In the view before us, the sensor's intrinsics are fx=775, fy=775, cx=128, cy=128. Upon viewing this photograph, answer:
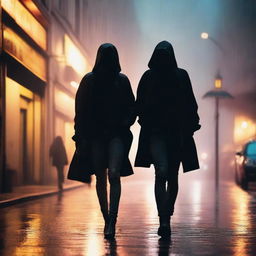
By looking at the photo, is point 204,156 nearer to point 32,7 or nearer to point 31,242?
point 32,7

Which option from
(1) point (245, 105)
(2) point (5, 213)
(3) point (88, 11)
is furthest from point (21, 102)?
(1) point (245, 105)

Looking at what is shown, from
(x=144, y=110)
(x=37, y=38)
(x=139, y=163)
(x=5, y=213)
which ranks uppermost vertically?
(x=37, y=38)

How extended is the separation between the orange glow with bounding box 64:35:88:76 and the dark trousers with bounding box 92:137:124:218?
71.6 feet

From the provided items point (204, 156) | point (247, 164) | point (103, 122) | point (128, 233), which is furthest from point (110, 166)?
point (204, 156)

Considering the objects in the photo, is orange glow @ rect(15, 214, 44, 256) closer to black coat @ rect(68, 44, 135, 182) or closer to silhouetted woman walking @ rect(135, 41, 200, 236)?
black coat @ rect(68, 44, 135, 182)

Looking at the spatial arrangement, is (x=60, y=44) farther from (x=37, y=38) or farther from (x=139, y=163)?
(x=139, y=163)

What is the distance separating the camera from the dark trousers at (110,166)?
743 cm

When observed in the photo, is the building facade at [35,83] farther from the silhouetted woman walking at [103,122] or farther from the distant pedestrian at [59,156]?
the silhouetted woman walking at [103,122]

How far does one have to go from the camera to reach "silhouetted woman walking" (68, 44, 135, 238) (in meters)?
7.56

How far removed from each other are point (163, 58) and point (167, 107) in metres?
0.48

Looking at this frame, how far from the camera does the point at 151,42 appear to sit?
6197 centimetres

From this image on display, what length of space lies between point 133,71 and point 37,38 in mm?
39190

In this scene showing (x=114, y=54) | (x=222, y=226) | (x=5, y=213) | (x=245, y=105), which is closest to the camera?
(x=114, y=54)

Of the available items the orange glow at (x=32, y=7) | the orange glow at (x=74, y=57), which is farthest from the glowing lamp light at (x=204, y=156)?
the orange glow at (x=32, y=7)
